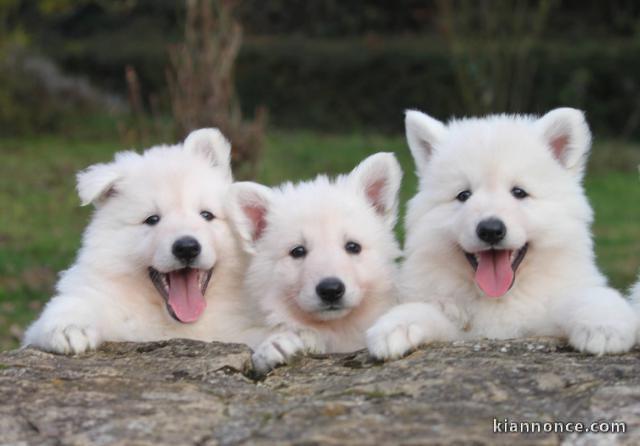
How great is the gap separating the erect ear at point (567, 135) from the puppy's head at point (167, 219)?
1.81 meters

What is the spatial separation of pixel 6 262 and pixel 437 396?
8.26 m

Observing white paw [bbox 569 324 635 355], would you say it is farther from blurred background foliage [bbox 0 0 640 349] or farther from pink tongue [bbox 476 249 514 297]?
blurred background foliage [bbox 0 0 640 349]

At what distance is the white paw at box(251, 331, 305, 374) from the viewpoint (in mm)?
→ 4953

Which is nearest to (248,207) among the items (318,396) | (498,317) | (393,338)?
(393,338)

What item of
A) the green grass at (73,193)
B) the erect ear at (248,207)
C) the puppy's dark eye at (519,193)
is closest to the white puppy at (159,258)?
the erect ear at (248,207)

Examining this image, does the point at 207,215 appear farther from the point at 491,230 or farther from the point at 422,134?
the point at 491,230

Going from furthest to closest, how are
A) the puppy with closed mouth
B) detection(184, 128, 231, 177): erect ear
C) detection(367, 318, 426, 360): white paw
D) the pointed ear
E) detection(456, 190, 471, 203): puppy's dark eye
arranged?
detection(184, 128, 231, 177): erect ear, the pointed ear, the puppy with closed mouth, detection(456, 190, 471, 203): puppy's dark eye, detection(367, 318, 426, 360): white paw

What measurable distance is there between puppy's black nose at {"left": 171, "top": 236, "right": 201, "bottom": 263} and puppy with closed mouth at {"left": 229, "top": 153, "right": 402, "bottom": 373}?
1.10 feet

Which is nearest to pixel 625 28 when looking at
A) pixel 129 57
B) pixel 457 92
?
pixel 457 92

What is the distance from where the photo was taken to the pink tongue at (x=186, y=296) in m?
5.63

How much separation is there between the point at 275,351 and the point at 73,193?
10627 mm

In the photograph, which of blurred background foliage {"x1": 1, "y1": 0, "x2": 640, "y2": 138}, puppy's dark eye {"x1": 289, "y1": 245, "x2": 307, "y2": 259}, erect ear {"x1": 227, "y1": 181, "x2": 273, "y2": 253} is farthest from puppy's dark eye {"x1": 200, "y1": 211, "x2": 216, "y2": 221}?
blurred background foliage {"x1": 1, "y1": 0, "x2": 640, "y2": 138}

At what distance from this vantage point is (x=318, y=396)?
432cm

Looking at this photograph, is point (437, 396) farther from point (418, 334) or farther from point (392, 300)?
point (392, 300)
